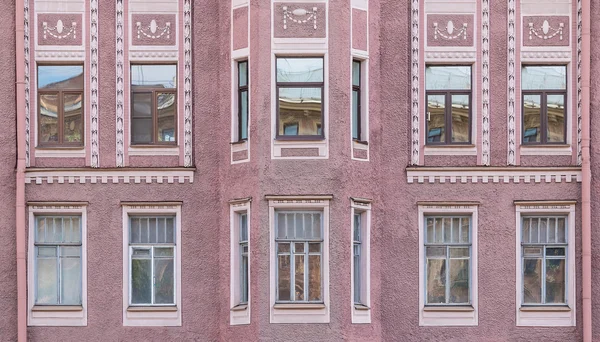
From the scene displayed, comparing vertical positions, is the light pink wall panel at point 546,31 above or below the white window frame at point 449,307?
above

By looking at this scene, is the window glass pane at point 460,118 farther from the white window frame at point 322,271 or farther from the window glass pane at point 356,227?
the white window frame at point 322,271

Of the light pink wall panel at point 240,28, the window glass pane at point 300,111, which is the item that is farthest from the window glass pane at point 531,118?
the light pink wall panel at point 240,28

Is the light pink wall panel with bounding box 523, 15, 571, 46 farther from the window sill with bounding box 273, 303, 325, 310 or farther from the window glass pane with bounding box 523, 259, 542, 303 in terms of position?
the window sill with bounding box 273, 303, 325, 310

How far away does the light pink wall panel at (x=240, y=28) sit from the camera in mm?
32312

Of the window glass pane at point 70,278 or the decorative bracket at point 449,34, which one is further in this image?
the decorative bracket at point 449,34

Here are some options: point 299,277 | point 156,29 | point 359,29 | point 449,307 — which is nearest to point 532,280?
point 449,307

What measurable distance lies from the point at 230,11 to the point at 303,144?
298 centimetres

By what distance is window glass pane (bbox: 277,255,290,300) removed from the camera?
3173 centimetres

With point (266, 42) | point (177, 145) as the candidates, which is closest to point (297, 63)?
point (266, 42)

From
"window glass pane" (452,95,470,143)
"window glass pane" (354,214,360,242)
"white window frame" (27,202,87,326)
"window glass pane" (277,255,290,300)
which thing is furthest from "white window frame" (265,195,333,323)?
"white window frame" (27,202,87,326)

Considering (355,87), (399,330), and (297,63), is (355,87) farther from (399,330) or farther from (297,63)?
(399,330)

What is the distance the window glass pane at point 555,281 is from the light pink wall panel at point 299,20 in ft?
20.0

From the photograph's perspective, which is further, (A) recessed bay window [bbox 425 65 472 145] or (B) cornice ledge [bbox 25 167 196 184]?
(A) recessed bay window [bbox 425 65 472 145]

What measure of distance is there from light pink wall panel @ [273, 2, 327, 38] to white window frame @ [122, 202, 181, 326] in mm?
3829
